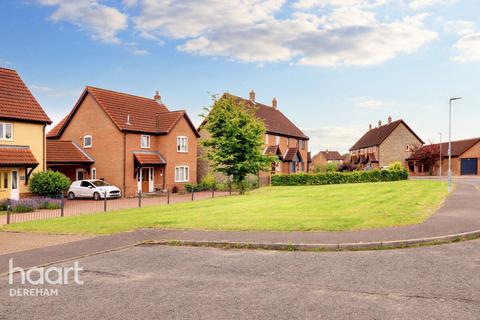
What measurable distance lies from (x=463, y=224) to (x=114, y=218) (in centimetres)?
1382

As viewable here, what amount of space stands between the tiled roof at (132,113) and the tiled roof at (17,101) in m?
5.92

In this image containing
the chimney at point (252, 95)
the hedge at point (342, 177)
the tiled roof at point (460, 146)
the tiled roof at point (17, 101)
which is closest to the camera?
the tiled roof at point (17, 101)

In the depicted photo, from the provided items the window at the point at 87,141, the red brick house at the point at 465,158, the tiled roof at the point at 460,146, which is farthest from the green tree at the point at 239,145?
the tiled roof at the point at 460,146

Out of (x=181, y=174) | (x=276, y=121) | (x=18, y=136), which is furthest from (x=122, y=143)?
(x=276, y=121)

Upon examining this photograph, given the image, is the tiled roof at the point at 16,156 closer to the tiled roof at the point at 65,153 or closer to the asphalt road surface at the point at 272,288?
the tiled roof at the point at 65,153

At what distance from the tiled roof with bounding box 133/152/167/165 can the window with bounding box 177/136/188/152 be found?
2.22 metres

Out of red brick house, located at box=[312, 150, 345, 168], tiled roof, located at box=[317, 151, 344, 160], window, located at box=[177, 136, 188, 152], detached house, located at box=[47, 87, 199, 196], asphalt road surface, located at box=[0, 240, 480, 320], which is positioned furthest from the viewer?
tiled roof, located at box=[317, 151, 344, 160]

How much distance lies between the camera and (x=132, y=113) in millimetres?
37406

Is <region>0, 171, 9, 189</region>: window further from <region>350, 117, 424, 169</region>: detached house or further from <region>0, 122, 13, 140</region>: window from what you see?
<region>350, 117, 424, 169</region>: detached house

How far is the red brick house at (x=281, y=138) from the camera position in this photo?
51.1 metres

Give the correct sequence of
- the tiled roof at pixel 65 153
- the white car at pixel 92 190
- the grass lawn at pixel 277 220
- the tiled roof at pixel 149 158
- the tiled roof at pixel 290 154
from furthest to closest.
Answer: the tiled roof at pixel 290 154, the tiled roof at pixel 149 158, the tiled roof at pixel 65 153, the white car at pixel 92 190, the grass lawn at pixel 277 220

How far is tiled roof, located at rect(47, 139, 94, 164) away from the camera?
33031 mm

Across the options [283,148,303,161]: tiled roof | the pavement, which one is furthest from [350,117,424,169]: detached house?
the pavement

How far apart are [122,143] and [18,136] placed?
8.46m
